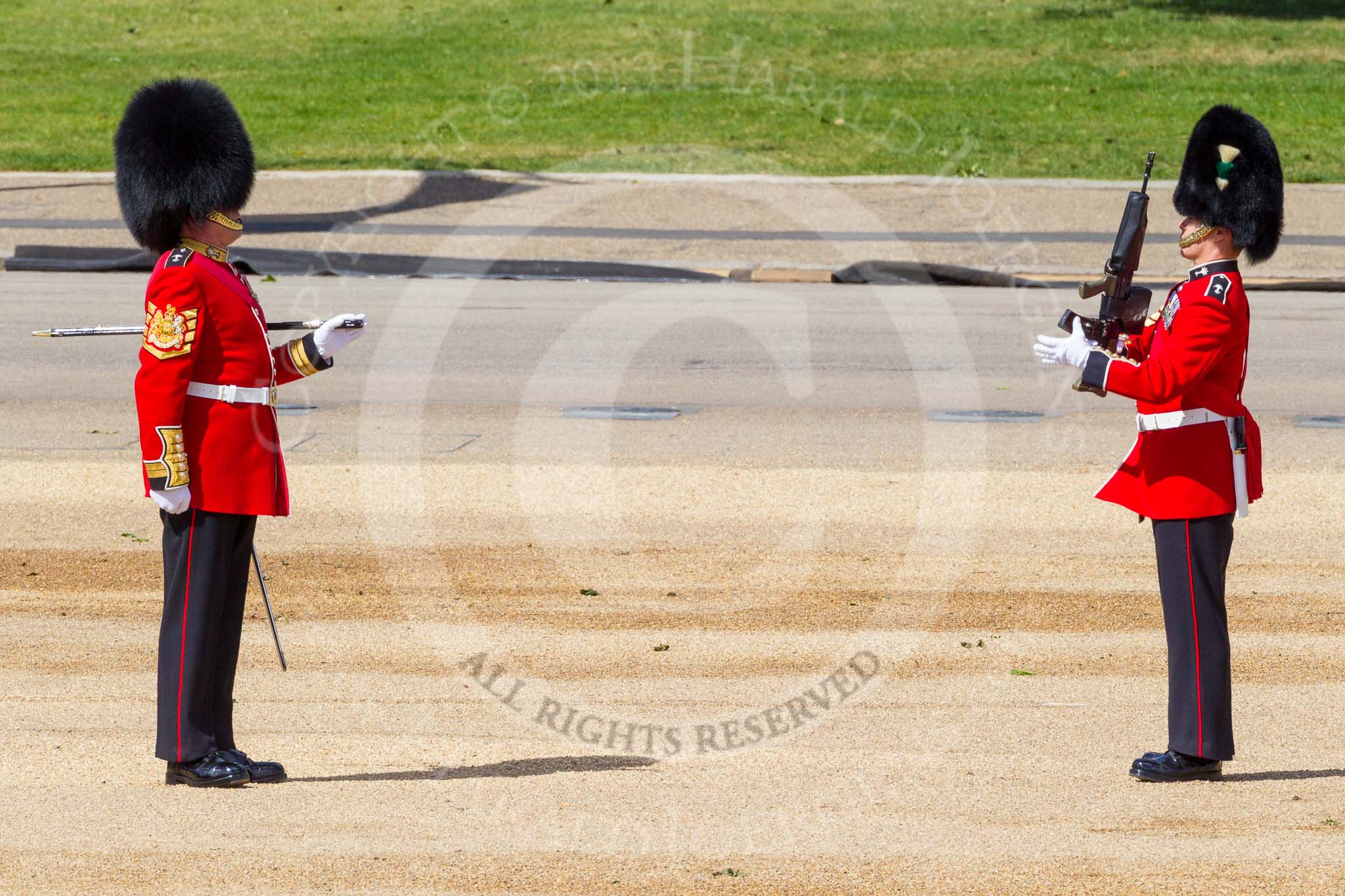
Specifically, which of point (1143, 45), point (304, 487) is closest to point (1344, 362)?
point (304, 487)

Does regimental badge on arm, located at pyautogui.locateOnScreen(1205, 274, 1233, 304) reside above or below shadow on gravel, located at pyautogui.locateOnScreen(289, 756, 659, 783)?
above

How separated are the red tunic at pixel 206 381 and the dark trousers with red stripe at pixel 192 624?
3.7 inches

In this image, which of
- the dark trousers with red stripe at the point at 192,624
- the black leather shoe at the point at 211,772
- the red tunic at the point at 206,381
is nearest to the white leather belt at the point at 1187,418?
the red tunic at the point at 206,381

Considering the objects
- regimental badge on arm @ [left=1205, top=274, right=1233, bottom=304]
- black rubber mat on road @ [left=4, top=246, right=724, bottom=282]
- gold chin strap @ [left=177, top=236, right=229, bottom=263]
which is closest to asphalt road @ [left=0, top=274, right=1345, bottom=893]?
regimental badge on arm @ [left=1205, top=274, right=1233, bottom=304]

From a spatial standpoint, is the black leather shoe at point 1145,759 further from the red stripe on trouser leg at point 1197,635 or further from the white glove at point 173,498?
the white glove at point 173,498

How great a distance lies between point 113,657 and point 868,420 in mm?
5643

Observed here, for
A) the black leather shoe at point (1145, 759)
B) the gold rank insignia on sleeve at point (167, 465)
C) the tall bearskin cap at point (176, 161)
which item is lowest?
the black leather shoe at point (1145, 759)

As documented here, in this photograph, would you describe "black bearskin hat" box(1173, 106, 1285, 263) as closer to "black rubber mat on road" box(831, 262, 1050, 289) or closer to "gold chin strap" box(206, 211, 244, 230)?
"gold chin strap" box(206, 211, 244, 230)

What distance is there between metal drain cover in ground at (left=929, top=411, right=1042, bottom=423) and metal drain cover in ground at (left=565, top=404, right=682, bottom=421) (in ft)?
5.53

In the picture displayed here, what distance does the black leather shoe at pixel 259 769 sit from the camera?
17.8ft

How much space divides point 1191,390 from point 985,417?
570 centimetres

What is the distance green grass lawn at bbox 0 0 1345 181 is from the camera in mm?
22750

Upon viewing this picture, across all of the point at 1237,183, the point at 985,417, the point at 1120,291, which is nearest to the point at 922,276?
the point at 985,417

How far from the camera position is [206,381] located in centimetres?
536
